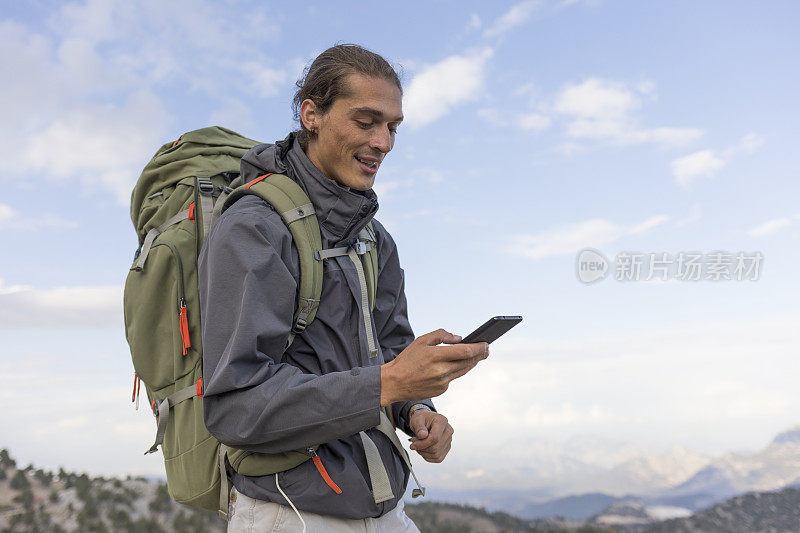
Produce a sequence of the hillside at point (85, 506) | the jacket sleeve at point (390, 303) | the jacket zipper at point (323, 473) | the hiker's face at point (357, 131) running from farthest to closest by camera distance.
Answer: the hillside at point (85, 506)
the jacket sleeve at point (390, 303)
the hiker's face at point (357, 131)
the jacket zipper at point (323, 473)

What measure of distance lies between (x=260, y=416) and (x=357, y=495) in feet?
1.80

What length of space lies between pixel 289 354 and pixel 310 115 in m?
1.05

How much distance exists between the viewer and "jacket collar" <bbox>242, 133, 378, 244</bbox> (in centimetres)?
274

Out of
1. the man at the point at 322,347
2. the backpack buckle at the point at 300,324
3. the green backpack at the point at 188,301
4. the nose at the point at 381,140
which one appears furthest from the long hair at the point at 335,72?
the backpack buckle at the point at 300,324

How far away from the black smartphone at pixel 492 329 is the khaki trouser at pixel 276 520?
0.87 m

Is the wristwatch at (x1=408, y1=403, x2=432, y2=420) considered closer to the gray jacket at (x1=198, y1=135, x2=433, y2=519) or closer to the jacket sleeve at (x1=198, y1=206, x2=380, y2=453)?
the gray jacket at (x1=198, y1=135, x2=433, y2=519)

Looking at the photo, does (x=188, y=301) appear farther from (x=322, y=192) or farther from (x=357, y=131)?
(x=357, y=131)

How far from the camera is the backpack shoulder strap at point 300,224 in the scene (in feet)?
8.18

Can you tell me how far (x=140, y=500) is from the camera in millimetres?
12750

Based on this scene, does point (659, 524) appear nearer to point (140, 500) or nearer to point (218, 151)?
point (140, 500)

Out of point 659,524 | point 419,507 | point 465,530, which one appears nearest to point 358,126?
point 465,530

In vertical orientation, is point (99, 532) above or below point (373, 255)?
below

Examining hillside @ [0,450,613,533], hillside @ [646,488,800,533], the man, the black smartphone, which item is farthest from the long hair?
hillside @ [646,488,800,533]

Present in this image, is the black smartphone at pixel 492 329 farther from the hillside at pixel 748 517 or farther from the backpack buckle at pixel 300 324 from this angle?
the hillside at pixel 748 517
